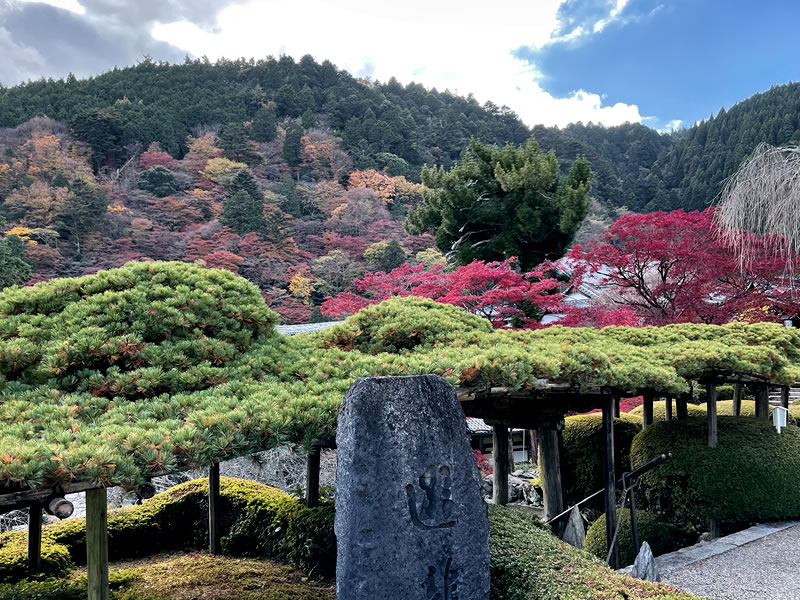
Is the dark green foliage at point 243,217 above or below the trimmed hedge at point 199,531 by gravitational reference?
above

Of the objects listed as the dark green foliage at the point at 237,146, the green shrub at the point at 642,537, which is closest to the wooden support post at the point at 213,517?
the green shrub at the point at 642,537

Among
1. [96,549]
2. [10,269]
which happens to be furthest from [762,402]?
[10,269]

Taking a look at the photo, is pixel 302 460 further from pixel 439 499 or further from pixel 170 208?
pixel 170 208

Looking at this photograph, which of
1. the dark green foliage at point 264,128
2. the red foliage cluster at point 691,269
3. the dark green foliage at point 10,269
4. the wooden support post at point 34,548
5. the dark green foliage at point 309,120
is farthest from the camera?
the dark green foliage at point 309,120

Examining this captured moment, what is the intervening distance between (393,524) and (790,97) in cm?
3760

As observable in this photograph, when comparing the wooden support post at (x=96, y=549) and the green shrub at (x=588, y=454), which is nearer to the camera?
the wooden support post at (x=96, y=549)

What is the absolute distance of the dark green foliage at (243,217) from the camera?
1011 inches

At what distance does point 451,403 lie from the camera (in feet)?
12.4

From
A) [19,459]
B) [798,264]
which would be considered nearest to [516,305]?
[798,264]

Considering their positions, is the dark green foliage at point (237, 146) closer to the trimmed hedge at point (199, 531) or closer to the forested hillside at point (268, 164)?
the forested hillside at point (268, 164)

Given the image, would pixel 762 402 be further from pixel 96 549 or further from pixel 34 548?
pixel 34 548

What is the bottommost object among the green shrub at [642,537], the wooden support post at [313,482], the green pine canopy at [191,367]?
the green shrub at [642,537]

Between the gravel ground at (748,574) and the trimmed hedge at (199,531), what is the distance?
3.88m

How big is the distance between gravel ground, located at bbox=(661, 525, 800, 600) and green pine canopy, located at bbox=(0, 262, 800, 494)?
2101mm
